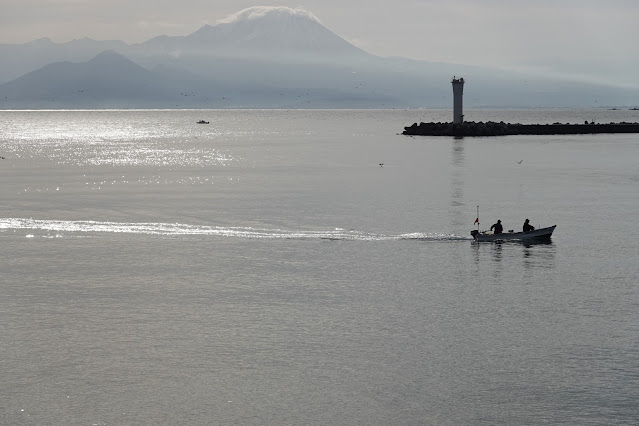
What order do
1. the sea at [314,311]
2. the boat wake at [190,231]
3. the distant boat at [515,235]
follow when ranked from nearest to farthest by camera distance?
1. the sea at [314,311]
2. the distant boat at [515,235]
3. the boat wake at [190,231]

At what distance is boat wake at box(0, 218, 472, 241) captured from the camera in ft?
211

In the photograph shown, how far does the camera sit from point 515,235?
6275 cm

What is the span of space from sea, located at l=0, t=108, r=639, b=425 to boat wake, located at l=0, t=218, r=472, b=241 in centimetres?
33

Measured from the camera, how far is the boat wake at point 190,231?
211 ft

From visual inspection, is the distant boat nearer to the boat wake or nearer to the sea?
the sea

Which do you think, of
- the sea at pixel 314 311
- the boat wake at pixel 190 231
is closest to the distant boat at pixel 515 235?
the sea at pixel 314 311

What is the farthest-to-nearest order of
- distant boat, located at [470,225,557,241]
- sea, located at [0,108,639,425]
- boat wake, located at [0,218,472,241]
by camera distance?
1. boat wake, located at [0,218,472,241]
2. distant boat, located at [470,225,557,241]
3. sea, located at [0,108,639,425]

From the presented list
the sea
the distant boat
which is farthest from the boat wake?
the distant boat

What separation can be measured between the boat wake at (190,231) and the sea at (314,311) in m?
0.33

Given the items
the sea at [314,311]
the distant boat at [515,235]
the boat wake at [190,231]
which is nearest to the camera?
the sea at [314,311]

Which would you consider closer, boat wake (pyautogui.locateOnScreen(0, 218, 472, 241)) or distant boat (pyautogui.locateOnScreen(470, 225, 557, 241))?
distant boat (pyautogui.locateOnScreen(470, 225, 557, 241))

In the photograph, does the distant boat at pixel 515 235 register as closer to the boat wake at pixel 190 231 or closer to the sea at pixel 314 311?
the sea at pixel 314 311

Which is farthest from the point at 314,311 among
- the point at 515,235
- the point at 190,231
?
the point at 190,231

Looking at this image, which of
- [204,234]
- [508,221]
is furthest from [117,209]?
[508,221]
